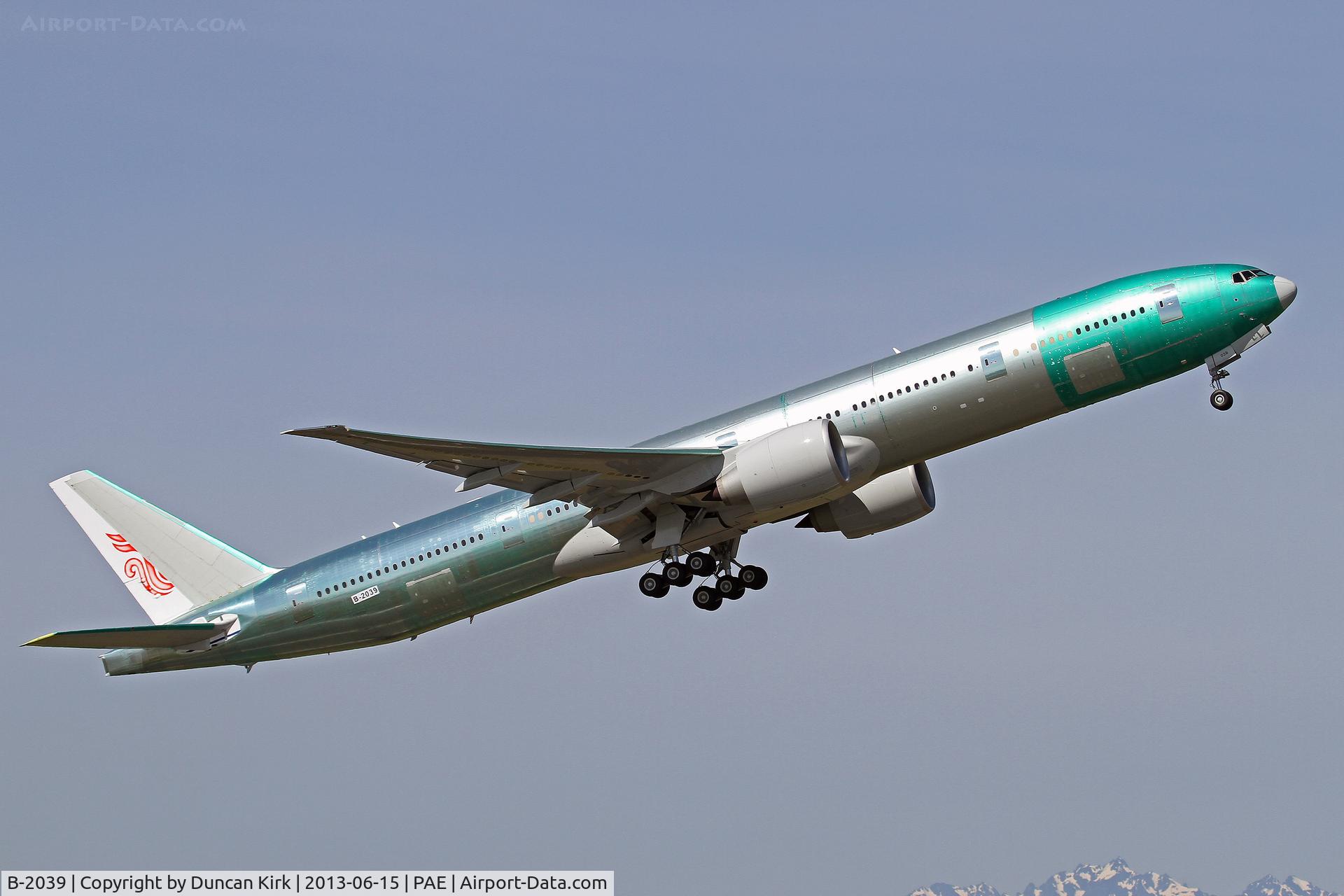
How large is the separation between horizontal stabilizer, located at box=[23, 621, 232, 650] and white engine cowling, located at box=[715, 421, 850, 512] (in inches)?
653

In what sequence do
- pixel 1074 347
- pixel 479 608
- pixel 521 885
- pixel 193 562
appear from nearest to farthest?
pixel 1074 347
pixel 521 885
pixel 479 608
pixel 193 562

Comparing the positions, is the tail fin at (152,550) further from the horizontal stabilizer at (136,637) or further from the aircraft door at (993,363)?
the aircraft door at (993,363)

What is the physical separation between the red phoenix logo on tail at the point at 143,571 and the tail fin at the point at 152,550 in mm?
21

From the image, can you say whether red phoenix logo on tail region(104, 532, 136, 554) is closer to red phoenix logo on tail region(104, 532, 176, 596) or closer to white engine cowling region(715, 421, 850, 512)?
red phoenix logo on tail region(104, 532, 176, 596)

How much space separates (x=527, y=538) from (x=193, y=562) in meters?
11.9

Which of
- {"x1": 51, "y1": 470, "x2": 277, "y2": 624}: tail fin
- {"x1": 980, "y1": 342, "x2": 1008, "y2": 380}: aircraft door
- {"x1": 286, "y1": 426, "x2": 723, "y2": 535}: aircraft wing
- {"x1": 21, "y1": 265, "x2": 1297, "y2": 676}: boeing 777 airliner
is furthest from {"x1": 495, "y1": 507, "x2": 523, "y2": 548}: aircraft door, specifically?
{"x1": 980, "y1": 342, "x2": 1008, "y2": 380}: aircraft door

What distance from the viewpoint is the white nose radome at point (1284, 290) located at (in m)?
36.7

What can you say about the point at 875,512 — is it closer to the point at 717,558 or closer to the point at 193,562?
the point at 717,558

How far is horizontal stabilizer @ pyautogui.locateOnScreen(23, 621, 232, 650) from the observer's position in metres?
40.6

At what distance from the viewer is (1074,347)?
3678 centimetres

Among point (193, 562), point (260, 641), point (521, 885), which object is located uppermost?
point (193, 562)

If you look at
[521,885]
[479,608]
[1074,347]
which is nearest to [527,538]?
[479,608]

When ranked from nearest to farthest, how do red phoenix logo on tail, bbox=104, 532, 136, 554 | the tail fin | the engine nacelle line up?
1. the engine nacelle
2. the tail fin
3. red phoenix logo on tail, bbox=104, 532, 136, 554

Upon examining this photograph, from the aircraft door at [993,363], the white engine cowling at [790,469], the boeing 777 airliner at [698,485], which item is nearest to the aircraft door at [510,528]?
the boeing 777 airliner at [698,485]
